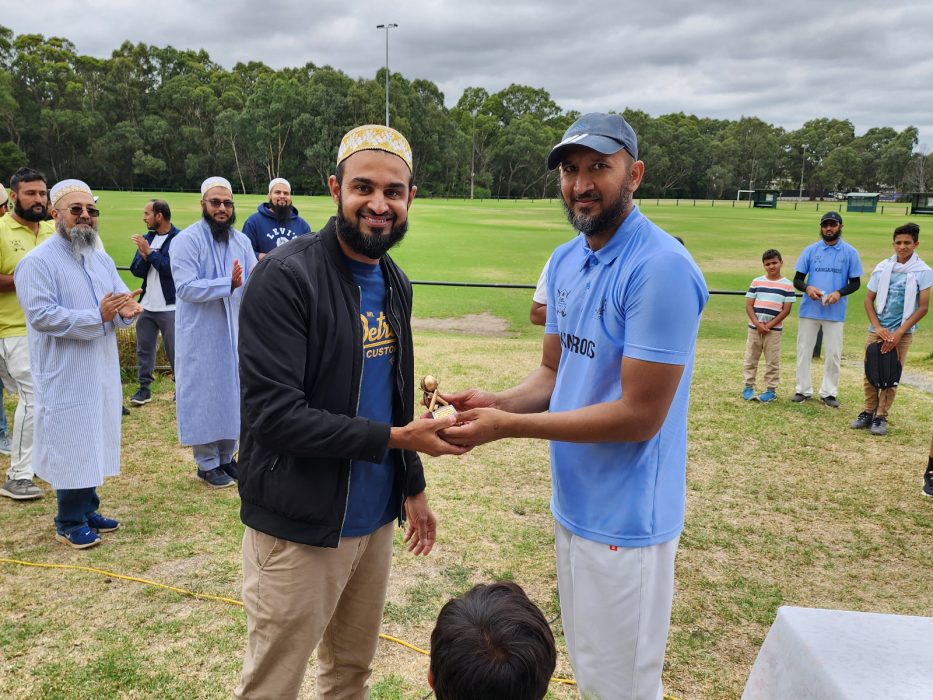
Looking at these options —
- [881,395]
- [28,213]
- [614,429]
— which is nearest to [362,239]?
[614,429]

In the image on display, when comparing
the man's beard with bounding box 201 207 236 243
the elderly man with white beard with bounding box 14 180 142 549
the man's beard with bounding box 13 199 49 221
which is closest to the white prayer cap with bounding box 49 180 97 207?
the elderly man with white beard with bounding box 14 180 142 549

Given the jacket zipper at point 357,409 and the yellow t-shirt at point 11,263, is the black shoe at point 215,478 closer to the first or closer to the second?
the yellow t-shirt at point 11,263

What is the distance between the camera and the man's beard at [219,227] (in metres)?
5.50

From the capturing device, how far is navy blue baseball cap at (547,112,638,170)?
2156 mm

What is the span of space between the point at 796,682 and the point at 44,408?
4.49 metres

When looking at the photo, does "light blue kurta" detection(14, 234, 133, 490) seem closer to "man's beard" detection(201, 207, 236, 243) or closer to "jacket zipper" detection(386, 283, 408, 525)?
"man's beard" detection(201, 207, 236, 243)

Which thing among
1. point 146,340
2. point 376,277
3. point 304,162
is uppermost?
point 304,162

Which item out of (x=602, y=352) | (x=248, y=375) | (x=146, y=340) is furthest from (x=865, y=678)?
(x=146, y=340)

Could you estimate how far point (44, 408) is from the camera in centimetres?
430

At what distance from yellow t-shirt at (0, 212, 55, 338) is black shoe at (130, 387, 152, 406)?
2221 mm

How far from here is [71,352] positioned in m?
4.29

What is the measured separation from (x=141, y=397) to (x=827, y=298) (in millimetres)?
8190

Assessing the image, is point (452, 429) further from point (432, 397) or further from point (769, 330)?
point (769, 330)

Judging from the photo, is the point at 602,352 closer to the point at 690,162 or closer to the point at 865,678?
the point at 865,678
